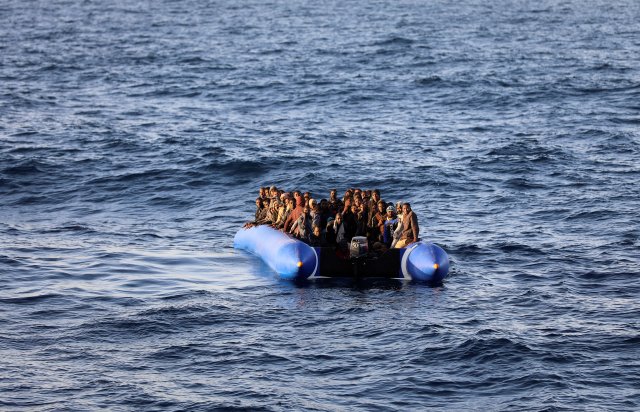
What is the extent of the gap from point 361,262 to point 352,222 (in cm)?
143

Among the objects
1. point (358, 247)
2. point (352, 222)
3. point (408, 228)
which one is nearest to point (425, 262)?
point (408, 228)

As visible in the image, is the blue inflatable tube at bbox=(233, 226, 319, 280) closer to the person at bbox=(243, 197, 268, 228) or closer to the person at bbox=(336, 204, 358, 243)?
the person at bbox=(243, 197, 268, 228)

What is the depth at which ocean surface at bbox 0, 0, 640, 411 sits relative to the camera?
734 inches

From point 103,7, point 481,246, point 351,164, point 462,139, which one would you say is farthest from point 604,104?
point 103,7

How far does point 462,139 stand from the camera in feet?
134

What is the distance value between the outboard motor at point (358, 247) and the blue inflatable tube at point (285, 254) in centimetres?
80

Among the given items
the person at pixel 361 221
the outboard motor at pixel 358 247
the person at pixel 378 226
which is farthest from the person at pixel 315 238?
the outboard motor at pixel 358 247

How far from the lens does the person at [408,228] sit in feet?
77.0

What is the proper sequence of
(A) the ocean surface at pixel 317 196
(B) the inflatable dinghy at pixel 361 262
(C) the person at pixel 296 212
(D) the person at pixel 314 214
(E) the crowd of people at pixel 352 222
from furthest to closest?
(C) the person at pixel 296 212 < (D) the person at pixel 314 214 < (E) the crowd of people at pixel 352 222 < (B) the inflatable dinghy at pixel 361 262 < (A) the ocean surface at pixel 317 196

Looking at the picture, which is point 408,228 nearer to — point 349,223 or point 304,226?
point 349,223

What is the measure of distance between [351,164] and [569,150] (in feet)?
24.1

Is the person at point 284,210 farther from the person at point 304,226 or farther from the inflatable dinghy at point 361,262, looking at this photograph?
the inflatable dinghy at point 361,262

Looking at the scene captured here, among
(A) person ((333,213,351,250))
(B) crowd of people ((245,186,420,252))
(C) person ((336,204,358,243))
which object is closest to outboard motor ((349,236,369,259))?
(B) crowd of people ((245,186,420,252))

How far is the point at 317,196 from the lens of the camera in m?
34.0
